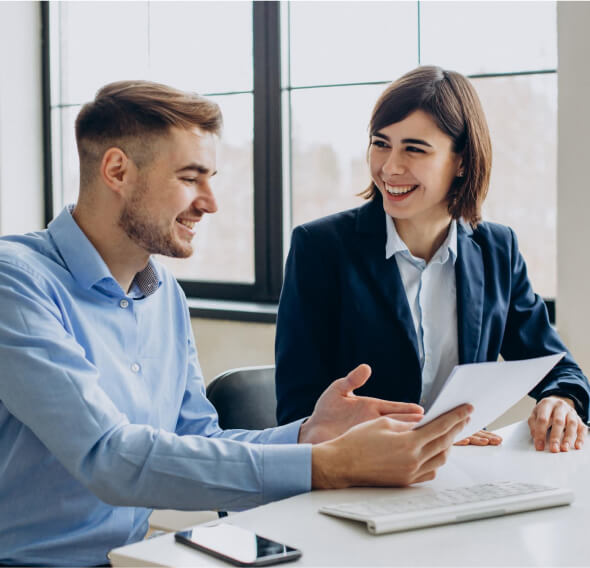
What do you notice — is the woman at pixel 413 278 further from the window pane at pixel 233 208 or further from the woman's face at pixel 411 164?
the window pane at pixel 233 208

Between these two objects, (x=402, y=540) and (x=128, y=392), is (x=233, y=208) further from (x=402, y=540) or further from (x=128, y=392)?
(x=402, y=540)

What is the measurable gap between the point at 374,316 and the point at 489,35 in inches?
55.2

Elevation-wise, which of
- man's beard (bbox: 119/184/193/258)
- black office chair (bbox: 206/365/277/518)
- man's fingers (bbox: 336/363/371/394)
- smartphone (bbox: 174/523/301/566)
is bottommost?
black office chair (bbox: 206/365/277/518)

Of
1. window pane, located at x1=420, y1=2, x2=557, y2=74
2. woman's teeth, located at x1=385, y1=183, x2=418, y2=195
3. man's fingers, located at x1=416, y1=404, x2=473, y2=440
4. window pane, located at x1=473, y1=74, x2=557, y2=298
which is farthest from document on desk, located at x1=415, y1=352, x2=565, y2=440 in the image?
window pane, located at x1=420, y1=2, x2=557, y2=74

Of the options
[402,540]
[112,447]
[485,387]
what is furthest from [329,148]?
[402,540]

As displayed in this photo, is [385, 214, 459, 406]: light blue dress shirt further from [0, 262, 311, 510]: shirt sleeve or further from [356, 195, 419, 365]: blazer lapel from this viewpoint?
[0, 262, 311, 510]: shirt sleeve

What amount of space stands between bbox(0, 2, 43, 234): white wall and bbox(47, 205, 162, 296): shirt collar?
2.53 m

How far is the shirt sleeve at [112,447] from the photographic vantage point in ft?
3.88

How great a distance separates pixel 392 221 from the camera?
1.99 m

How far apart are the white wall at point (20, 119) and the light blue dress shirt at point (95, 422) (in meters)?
2.48

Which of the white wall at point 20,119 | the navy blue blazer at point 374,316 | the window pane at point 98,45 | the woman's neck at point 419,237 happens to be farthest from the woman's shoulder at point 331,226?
A: the white wall at point 20,119

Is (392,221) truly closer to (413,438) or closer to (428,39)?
(413,438)

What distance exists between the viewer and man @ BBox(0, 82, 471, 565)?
1.20m

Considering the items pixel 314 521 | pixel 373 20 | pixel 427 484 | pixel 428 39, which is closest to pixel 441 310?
pixel 427 484
